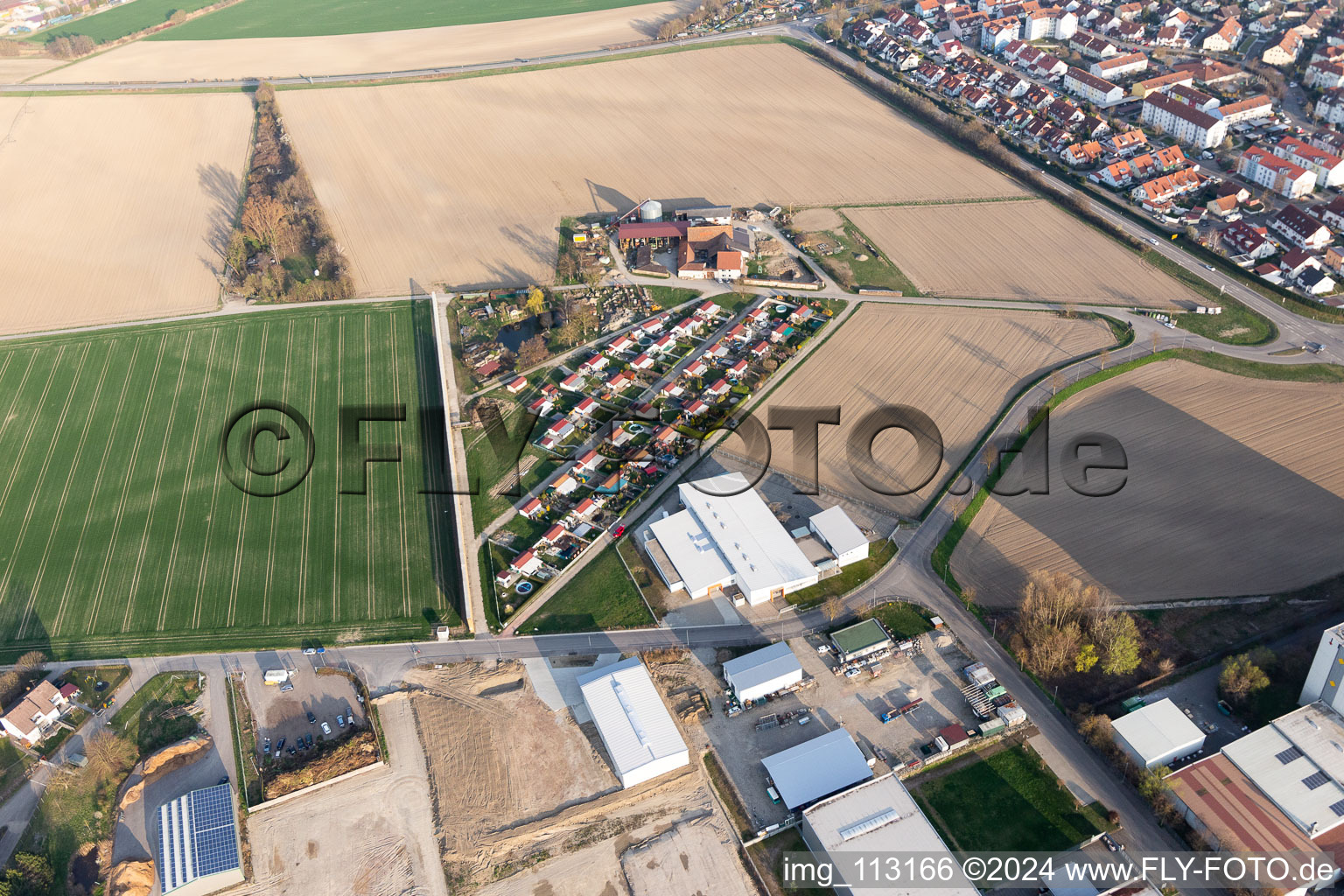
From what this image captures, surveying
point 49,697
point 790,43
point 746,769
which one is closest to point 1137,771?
point 746,769

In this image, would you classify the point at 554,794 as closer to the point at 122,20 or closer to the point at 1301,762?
the point at 1301,762

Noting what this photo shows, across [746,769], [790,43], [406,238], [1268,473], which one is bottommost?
[746,769]

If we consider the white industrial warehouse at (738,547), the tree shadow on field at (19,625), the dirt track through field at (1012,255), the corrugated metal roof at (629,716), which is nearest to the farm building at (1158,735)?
the white industrial warehouse at (738,547)

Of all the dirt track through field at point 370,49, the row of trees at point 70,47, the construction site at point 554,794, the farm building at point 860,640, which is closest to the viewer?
the construction site at point 554,794

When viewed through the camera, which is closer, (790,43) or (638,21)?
(790,43)

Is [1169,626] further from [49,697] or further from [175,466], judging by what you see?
[175,466]

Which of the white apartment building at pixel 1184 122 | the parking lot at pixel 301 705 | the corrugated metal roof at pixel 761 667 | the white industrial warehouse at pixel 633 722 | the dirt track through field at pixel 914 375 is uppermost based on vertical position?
the white apartment building at pixel 1184 122

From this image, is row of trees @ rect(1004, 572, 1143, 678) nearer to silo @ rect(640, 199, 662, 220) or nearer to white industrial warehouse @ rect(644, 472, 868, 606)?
white industrial warehouse @ rect(644, 472, 868, 606)

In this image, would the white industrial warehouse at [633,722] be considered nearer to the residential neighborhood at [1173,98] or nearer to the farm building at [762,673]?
the farm building at [762,673]

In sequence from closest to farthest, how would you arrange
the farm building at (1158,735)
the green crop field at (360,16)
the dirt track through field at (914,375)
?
the farm building at (1158,735) < the dirt track through field at (914,375) < the green crop field at (360,16)
